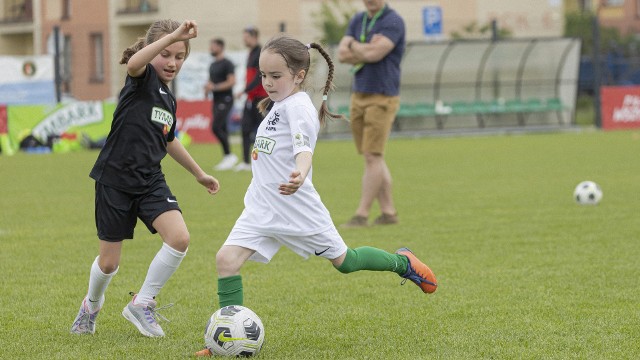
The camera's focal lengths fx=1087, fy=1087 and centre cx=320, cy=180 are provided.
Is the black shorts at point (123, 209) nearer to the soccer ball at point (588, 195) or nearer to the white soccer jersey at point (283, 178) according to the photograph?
the white soccer jersey at point (283, 178)

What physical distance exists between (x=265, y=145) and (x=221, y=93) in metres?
12.0

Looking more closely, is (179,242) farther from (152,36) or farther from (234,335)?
(152,36)

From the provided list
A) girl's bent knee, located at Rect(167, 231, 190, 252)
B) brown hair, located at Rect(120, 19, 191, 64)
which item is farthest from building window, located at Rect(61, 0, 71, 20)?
girl's bent knee, located at Rect(167, 231, 190, 252)

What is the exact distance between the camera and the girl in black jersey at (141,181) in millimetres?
5062

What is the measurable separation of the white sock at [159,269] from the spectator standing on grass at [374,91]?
426 centimetres

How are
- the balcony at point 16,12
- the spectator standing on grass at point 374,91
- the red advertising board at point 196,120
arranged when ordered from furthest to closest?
the balcony at point 16,12, the red advertising board at point 196,120, the spectator standing on grass at point 374,91

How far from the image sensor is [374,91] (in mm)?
9461

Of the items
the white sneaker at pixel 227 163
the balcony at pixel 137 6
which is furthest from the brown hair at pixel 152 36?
the balcony at pixel 137 6

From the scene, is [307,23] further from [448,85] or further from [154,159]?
[154,159]

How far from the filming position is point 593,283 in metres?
6.37

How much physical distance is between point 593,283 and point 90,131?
17.7 m

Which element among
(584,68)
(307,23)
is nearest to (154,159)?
(584,68)

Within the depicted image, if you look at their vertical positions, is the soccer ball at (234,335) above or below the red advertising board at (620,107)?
above

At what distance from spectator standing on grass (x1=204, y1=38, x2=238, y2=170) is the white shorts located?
37.3 feet
